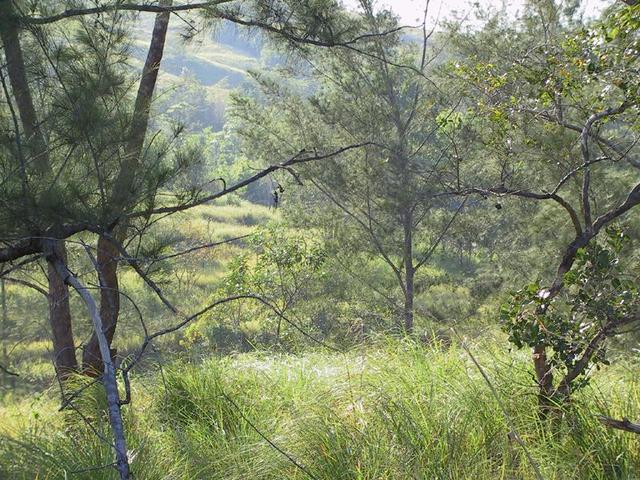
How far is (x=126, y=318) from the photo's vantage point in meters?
13.2

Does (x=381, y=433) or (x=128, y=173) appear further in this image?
(x=128, y=173)

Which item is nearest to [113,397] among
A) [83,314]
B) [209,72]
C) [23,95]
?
[23,95]

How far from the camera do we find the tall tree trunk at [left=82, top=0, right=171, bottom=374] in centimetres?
323

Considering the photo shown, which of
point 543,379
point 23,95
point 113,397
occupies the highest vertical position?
point 23,95

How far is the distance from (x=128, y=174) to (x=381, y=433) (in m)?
1.66

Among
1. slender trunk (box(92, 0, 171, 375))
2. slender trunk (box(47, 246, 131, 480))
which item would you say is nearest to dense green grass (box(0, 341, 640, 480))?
slender trunk (box(47, 246, 131, 480))

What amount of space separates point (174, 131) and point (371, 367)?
5.67 ft

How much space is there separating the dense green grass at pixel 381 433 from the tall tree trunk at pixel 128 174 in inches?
25.5

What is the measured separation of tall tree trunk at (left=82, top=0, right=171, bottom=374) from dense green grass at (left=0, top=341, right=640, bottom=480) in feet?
2.13

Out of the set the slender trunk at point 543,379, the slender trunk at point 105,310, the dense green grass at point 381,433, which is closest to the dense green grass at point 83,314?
the slender trunk at point 105,310

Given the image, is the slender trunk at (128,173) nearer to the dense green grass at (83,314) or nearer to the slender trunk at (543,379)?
the slender trunk at (543,379)

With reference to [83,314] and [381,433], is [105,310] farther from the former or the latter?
[83,314]

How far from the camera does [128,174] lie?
3.33 metres

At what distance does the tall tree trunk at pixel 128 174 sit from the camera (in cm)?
323
